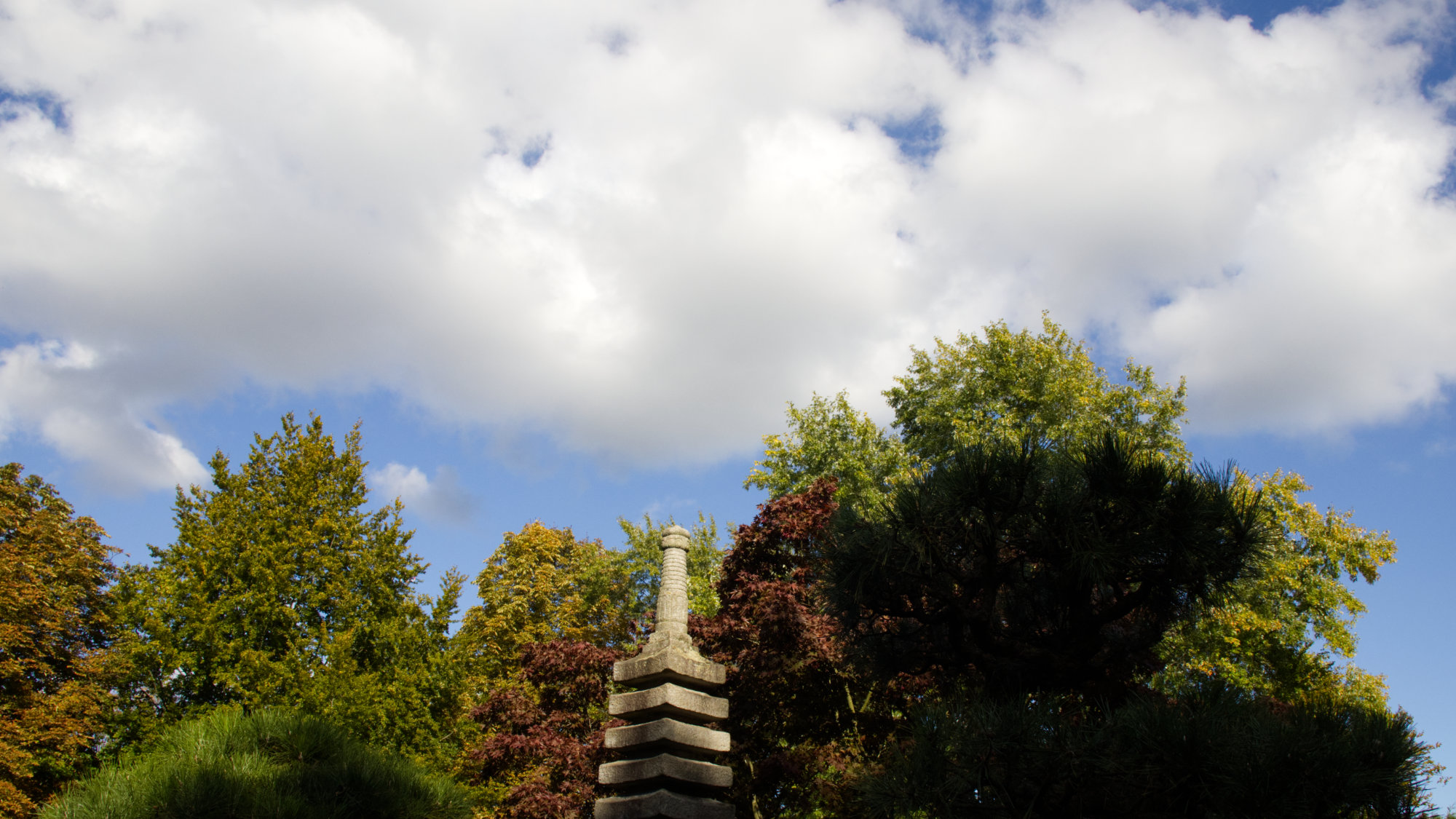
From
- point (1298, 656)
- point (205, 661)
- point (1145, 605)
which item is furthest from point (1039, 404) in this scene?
point (205, 661)

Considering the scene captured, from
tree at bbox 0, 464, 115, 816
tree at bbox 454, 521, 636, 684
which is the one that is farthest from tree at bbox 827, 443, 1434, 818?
tree at bbox 0, 464, 115, 816

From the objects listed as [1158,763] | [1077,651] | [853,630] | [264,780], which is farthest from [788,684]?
[264,780]

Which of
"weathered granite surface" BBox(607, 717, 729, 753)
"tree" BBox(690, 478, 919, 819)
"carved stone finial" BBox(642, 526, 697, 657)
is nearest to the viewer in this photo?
"weathered granite surface" BBox(607, 717, 729, 753)

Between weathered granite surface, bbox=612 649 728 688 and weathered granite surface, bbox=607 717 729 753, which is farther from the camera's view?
weathered granite surface, bbox=612 649 728 688

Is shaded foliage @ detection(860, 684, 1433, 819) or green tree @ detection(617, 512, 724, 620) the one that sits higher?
green tree @ detection(617, 512, 724, 620)

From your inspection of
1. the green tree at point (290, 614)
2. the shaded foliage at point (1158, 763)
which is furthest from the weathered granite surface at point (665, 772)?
the green tree at point (290, 614)

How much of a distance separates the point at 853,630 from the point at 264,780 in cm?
595

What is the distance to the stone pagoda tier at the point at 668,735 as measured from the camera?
38.6ft

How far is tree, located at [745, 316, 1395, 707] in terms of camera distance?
19766 millimetres

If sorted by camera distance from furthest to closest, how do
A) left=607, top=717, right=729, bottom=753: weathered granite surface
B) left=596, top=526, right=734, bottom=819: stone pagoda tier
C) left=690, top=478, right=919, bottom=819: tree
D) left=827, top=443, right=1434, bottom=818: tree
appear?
left=690, top=478, right=919, bottom=819: tree, left=607, top=717, right=729, bottom=753: weathered granite surface, left=596, top=526, right=734, bottom=819: stone pagoda tier, left=827, top=443, right=1434, bottom=818: tree

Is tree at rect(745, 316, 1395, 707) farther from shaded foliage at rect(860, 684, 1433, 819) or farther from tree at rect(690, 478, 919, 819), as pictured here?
shaded foliage at rect(860, 684, 1433, 819)

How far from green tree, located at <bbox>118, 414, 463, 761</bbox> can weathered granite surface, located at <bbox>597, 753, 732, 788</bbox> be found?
9.08 m

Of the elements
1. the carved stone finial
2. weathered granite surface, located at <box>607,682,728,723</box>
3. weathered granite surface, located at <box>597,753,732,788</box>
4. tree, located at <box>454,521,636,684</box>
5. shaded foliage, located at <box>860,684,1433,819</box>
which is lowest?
shaded foliage, located at <box>860,684,1433,819</box>

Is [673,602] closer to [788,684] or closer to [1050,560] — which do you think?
[788,684]
